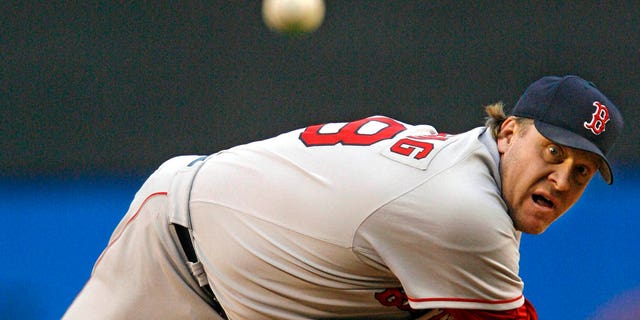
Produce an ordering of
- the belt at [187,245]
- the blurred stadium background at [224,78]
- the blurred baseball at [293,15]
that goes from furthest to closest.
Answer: the blurred stadium background at [224,78] → the blurred baseball at [293,15] → the belt at [187,245]

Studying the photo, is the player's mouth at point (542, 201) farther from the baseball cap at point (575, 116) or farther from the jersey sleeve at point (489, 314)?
the jersey sleeve at point (489, 314)

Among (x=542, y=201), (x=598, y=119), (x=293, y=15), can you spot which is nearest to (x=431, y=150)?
(x=542, y=201)

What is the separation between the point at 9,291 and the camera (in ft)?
20.2

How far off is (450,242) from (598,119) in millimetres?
575

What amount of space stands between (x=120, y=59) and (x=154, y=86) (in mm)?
277

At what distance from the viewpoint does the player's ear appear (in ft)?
9.89

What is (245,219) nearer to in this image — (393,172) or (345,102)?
(393,172)

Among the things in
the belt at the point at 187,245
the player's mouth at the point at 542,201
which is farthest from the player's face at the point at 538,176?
the belt at the point at 187,245

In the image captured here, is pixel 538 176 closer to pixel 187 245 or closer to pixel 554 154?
pixel 554 154

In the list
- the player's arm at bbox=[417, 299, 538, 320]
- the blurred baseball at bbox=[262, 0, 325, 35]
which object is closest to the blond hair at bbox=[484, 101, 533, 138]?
the player's arm at bbox=[417, 299, 538, 320]

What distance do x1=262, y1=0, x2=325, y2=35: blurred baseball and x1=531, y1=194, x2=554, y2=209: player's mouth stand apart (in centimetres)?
316

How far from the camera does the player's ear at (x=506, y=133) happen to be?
302 cm

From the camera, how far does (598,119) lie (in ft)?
9.50

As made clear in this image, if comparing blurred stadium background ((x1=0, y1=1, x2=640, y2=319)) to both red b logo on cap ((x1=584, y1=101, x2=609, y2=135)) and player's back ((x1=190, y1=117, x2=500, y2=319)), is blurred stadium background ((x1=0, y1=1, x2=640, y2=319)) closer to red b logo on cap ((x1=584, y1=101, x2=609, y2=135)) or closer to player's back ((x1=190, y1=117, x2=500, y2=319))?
player's back ((x1=190, y1=117, x2=500, y2=319))
